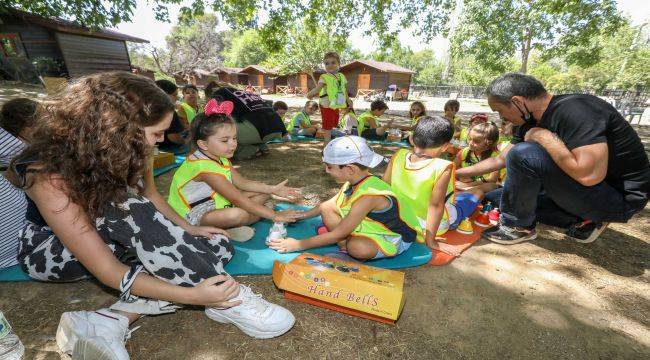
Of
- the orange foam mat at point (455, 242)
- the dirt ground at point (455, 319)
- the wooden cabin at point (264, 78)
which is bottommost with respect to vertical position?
the dirt ground at point (455, 319)

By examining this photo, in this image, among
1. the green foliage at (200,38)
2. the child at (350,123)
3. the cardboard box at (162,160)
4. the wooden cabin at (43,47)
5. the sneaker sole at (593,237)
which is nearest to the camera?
the sneaker sole at (593,237)

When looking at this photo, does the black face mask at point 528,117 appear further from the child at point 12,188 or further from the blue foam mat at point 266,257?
the child at point 12,188

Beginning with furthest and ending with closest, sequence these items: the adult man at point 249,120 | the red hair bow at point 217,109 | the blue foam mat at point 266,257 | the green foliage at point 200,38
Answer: the green foliage at point 200,38, the adult man at point 249,120, the red hair bow at point 217,109, the blue foam mat at point 266,257

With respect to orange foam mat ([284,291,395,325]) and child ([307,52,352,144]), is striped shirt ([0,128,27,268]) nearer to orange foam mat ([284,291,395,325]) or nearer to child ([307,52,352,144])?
orange foam mat ([284,291,395,325])

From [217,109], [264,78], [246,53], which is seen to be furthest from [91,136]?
[246,53]

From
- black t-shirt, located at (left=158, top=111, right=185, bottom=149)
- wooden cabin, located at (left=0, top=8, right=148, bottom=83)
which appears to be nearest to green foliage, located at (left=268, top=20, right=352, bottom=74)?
wooden cabin, located at (left=0, top=8, right=148, bottom=83)

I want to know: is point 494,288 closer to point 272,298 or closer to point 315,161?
point 272,298

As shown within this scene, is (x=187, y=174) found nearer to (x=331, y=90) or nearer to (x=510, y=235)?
(x=510, y=235)

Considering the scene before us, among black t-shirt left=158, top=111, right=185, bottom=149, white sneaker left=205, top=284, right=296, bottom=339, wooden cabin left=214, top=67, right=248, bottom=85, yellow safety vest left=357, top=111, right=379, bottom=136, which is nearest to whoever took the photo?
white sneaker left=205, top=284, right=296, bottom=339

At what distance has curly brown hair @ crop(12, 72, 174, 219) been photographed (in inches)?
48.1

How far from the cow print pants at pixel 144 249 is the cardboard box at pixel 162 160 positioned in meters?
2.87

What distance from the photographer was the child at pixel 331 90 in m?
5.68

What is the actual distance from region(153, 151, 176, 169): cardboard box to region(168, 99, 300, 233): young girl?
224 cm

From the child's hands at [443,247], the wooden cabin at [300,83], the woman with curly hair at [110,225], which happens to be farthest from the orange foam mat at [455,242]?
the wooden cabin at [300,83]
